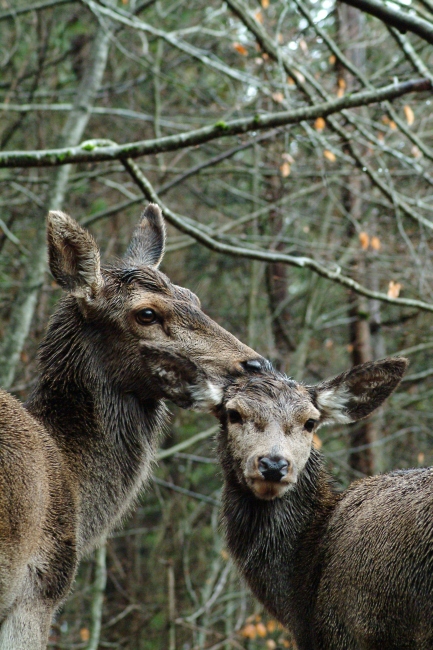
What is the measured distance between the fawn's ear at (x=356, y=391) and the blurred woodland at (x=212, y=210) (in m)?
5.04

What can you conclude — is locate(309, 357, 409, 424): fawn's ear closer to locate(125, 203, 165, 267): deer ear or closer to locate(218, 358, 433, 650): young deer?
locate(218, 358, 433, 650): young deer

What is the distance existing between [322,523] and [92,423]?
1.96 metres

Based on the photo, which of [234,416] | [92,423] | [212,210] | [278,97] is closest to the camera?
[234,416]

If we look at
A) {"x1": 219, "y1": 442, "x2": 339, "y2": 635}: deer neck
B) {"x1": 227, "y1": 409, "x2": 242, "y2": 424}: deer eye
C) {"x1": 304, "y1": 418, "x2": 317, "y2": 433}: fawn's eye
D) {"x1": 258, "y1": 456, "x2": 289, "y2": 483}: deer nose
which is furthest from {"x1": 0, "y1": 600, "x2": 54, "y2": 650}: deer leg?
{"x1": 304, "y1": 418, "x2": 317, "y2": 433}: fawn's eye

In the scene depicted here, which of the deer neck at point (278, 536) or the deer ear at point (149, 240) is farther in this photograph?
the deer ear at point (149, 240)

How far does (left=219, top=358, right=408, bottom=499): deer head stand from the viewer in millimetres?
5855

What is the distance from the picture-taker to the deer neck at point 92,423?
21.3 ft

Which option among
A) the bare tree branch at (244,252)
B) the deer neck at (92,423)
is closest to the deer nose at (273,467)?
the deer neck at (92,423)

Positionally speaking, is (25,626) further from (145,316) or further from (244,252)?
(244,252)

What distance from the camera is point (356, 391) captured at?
22.3ft

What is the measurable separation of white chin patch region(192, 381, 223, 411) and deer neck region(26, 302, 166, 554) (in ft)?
2.05

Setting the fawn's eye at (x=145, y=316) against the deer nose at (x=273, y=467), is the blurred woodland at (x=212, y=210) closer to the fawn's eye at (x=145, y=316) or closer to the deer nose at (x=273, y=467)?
the fawn's eye at (x=145, y=316)

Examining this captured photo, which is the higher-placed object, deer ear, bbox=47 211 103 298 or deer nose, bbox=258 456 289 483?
deer ear, bbox=47 211 103 298

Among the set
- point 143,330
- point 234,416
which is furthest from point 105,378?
point 234,416
